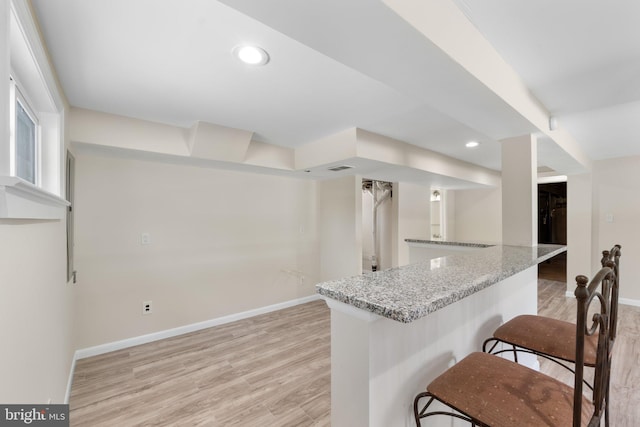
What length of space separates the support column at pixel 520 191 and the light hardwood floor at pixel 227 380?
3.75 ft

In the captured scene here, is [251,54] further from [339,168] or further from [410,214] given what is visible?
[410,214]

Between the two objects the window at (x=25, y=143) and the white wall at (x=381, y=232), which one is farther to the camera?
the white wall at (x=381, y=232)

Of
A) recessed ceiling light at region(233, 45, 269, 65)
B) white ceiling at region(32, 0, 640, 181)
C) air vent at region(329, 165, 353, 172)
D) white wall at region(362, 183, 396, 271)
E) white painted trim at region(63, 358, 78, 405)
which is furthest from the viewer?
white wall at region(362, 183, 396, 271)

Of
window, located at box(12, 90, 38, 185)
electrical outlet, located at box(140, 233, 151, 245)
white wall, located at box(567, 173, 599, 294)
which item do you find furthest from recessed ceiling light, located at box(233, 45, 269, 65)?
white wall, located at box(567, 173, 599, 294)

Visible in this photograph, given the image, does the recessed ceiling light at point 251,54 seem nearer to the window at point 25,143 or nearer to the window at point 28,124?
the window at point 28,124

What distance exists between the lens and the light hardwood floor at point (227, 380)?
1749 millimetres

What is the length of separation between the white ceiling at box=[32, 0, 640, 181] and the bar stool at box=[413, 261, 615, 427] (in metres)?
1.05

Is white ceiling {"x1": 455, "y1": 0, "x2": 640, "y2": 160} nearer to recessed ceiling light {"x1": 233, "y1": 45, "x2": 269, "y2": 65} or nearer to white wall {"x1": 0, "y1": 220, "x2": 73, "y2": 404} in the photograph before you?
recessed ceiling light {"x1": 233, "y1": 45, "x2": 269, "y2": 65}

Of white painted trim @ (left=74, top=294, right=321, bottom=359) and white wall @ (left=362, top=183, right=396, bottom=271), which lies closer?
white painted trim @ (left=74, top=294, right=321, bottom=359)

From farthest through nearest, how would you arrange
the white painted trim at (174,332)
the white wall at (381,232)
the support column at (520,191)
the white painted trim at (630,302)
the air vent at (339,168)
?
the white wall at (381,232) → the white painted trim at (630,302) → the air vent at (339,168) → the white painted trim at (174,332) → the support column at (520,191)

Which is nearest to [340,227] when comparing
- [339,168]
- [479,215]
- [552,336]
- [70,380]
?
[339,168]

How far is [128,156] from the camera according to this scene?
2605 mm

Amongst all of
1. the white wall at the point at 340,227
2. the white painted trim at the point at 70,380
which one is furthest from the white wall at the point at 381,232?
the white painted trim at the point at 70,380

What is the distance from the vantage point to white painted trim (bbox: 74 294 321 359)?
100 inches
